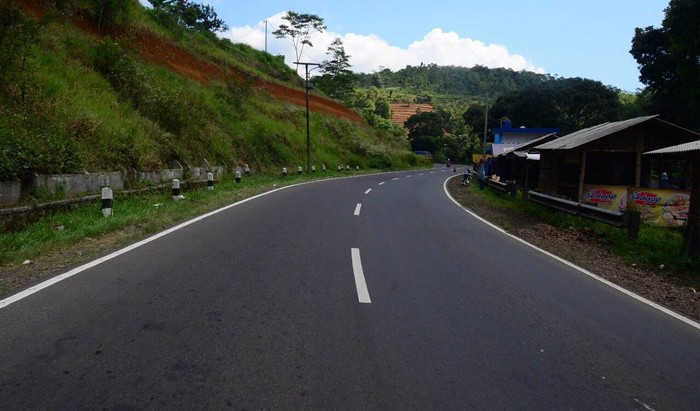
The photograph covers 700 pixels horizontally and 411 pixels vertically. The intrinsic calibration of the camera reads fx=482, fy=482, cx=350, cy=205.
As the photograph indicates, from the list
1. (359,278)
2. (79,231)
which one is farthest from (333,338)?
(79,231)

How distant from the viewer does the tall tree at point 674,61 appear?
28266 millimetres

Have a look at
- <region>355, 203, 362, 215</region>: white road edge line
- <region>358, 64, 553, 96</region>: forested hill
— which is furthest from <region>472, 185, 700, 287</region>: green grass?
<region>358, 64, 553, 96</region>: forested hill

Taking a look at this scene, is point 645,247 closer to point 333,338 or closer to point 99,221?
point 333,338

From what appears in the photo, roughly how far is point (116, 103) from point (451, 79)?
170 metres

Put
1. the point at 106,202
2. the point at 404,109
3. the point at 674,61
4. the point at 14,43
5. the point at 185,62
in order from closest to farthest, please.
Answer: the point at 106,202 < the point at 14,43 < the point at 674,61 < the point at 185,62 < the point at 404,109

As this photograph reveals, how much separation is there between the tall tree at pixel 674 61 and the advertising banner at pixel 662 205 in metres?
18.0

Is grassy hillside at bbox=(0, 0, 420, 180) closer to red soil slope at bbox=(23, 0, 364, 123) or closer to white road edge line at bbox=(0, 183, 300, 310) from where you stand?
red soil slope at bbox=(23, 0, 364, 123)

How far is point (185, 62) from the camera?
35.9m

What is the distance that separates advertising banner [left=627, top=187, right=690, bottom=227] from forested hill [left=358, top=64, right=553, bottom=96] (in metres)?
138

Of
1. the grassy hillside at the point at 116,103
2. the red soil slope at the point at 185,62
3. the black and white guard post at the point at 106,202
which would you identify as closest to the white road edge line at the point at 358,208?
the black and white guard post at the point at 106,202

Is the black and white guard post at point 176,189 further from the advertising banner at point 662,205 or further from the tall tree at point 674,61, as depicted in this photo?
the tall tree at point 674,61

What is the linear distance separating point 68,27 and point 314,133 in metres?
29.1

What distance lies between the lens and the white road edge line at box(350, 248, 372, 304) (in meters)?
5.59

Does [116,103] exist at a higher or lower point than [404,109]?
lower
